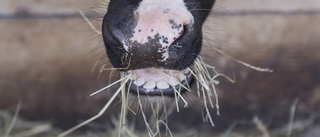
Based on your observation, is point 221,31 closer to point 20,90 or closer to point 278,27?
point 278,27

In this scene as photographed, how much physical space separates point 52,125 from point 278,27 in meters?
1.21

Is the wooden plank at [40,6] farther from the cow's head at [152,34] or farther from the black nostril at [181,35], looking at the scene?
the black nostril at [181,35]

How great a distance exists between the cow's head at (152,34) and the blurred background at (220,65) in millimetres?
743

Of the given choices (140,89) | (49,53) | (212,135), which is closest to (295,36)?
(212,135)

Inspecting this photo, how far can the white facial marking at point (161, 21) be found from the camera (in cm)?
97

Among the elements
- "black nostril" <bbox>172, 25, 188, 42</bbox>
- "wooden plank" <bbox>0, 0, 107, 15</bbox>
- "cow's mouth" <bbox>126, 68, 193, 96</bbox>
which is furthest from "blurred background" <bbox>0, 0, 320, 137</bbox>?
"black nostril" <bbox>172, 25, 188, 42</bbox>

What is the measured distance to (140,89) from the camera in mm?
1146

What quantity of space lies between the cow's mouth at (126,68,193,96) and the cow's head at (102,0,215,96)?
56mm

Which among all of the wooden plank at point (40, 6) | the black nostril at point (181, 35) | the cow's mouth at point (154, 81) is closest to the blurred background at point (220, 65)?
the wooden plank at point (40, 6)

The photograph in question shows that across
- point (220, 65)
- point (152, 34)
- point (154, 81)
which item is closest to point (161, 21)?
point (152, 34)

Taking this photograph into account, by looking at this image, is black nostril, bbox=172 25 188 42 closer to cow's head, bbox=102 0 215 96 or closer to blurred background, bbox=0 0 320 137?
cow's head, bbox=102 0 215 96

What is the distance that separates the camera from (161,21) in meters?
0.99

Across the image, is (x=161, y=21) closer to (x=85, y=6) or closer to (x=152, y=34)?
(x=152, y=34)

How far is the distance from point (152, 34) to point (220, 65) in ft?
3.08
